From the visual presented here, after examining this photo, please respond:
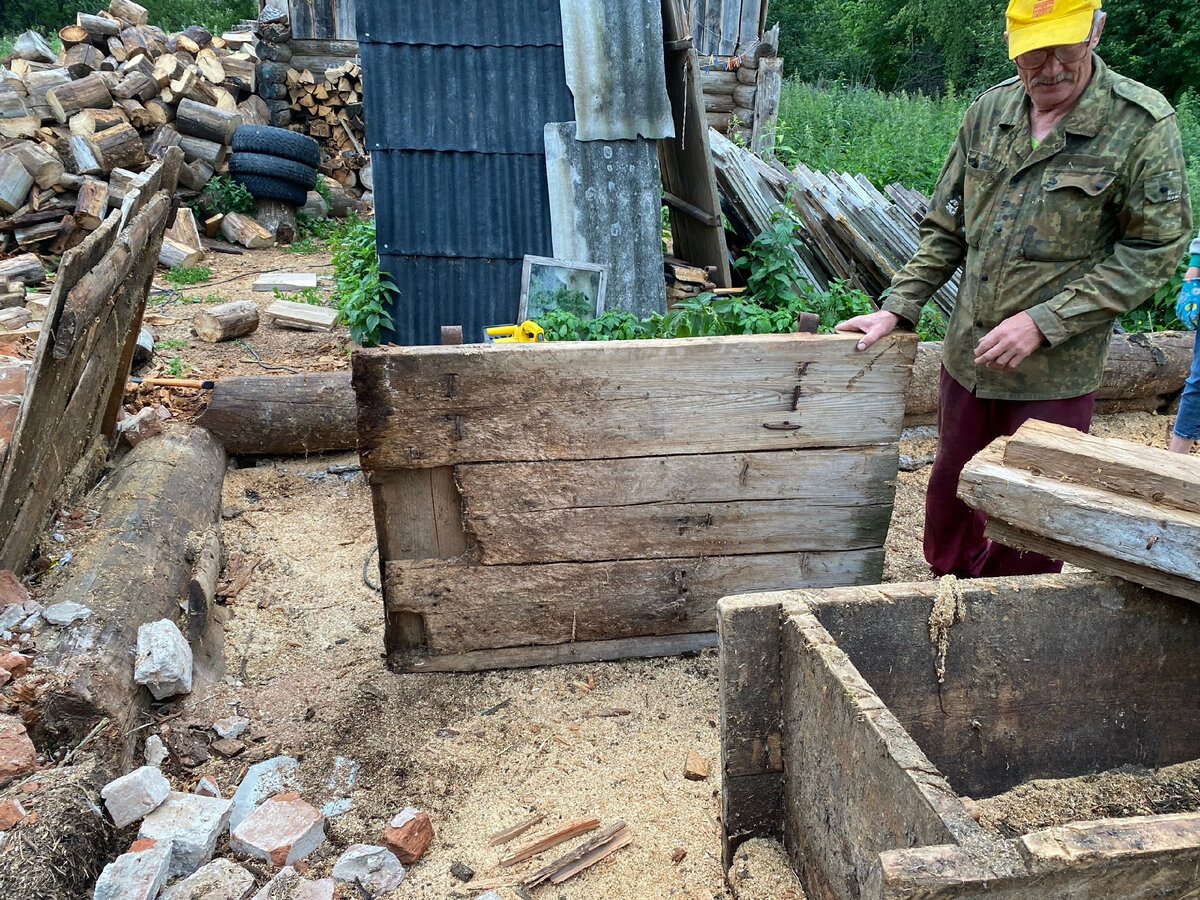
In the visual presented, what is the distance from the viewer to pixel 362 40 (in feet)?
18.0

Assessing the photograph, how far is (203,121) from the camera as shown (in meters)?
10.6

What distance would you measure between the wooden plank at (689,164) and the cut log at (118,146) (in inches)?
245

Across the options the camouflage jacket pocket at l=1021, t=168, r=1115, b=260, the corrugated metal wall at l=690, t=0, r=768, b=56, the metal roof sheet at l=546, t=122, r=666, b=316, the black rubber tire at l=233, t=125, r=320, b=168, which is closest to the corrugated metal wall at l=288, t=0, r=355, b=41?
the black rubber tire at l=233, t=125, r=320, b=168

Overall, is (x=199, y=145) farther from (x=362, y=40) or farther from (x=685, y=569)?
(x=685, y=569)

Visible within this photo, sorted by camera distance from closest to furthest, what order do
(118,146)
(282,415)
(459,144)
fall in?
1. (282,415)
2. (459,144)
3. (118,146)

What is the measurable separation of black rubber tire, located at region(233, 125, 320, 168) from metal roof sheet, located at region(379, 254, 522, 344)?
552cm

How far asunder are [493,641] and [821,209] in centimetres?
452

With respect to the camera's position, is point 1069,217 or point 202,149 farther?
point 202,149

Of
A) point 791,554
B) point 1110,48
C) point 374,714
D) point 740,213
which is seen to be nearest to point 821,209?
point 740,213

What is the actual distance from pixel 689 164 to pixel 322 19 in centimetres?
801

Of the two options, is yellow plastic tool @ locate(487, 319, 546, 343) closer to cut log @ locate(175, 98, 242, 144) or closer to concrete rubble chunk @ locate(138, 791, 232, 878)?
concrete rubble chunk @ locate(138, 791, 232, 878)

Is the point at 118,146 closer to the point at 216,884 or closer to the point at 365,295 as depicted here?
the point at 365,295

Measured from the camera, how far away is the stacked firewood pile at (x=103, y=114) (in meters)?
8.78

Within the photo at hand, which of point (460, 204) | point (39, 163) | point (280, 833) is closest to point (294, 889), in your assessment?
point (280, 833)
